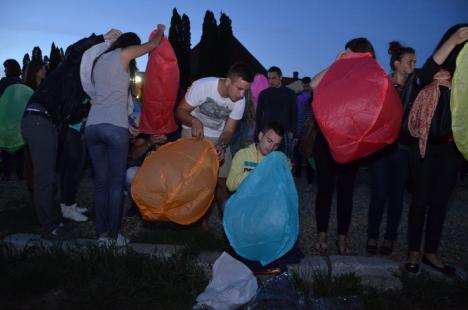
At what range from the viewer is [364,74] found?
2914 mm

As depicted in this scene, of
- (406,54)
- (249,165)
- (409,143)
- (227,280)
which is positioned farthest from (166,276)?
(406,54)

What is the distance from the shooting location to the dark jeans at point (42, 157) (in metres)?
3.44

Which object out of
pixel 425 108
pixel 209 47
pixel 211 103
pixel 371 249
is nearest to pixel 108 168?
pixel 211 103

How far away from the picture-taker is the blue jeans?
3.28 m

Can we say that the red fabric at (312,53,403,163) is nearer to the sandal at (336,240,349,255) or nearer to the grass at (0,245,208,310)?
the sandal at (336,240,349,255)

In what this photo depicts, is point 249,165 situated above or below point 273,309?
above

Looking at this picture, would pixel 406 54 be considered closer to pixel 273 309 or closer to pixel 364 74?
pixel 364 74

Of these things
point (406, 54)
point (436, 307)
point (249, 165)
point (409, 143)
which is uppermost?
point (406, 54)

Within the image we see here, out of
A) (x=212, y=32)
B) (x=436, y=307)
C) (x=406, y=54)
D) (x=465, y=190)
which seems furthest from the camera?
(x=212, y=32)

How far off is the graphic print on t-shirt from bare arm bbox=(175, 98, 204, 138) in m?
0.09

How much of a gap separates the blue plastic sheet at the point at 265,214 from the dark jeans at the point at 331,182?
1.59ft

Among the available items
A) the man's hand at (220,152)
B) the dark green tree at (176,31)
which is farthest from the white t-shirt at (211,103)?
the dark green tree at (176,31)

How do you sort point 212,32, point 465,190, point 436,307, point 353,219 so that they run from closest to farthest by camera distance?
point 436,307
point 353,219
point 465,190
point 212,32

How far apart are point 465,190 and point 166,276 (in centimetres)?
641
